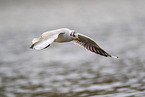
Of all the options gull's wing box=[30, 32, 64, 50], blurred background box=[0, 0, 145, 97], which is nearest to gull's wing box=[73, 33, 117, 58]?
gull's wing box=[30, 32, 64, 50]

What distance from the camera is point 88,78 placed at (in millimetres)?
9648

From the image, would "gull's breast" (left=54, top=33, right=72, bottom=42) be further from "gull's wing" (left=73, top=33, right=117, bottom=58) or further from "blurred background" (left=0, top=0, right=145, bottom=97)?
"blurred background" (left=0, top=0, right=145, bottom=97)

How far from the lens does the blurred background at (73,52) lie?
28.7 feet

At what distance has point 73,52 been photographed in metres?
13.7

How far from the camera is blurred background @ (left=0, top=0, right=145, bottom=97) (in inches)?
345

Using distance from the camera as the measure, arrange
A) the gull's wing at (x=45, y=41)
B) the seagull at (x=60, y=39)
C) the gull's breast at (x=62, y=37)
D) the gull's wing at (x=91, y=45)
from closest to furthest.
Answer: the gull's wing at (x=45, y=41)
the seagull at (x=60, y=39)
the gull's breast at (x=62, y=37)
the gull's wing at (x=91, y=45)

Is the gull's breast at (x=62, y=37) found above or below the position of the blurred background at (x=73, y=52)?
below

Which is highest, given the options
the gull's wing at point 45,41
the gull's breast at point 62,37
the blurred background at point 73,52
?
the blurred background at point 73,52

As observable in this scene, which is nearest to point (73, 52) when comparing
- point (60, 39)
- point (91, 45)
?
point (91, 45)

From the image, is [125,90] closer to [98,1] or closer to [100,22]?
[100,22]

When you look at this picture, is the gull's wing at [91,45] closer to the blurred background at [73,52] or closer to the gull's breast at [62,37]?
the gull's breast at [62,37]

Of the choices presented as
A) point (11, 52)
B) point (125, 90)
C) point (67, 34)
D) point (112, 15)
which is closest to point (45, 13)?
point (112, 15)

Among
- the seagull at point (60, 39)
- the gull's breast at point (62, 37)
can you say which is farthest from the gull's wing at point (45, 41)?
the gull's breast at point (62, 37)

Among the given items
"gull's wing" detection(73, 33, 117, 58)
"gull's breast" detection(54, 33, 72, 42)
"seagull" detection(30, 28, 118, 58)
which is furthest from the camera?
"gull's wing" detection(73, 33, 117, 58)
